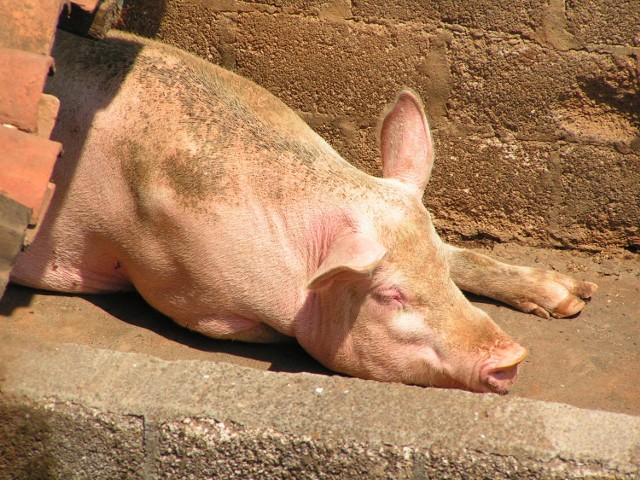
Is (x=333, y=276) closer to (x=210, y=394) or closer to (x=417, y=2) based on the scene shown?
(x=210, y=394)

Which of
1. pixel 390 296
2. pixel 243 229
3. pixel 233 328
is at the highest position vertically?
pixel 243 229

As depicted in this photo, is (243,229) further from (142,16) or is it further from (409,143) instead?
(142,16)

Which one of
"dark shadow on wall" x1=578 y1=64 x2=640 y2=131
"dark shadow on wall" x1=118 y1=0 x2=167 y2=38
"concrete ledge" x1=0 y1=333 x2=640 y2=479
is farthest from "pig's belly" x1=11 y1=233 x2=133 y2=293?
"dark shadow on wall" x1=578 y1=64 x2=640 y2=131

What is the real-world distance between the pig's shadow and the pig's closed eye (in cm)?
45

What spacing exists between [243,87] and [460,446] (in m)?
2.06

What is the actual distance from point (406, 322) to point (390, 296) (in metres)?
0.13

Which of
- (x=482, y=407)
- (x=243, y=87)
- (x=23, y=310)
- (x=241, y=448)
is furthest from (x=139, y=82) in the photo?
(x=482, y=407)

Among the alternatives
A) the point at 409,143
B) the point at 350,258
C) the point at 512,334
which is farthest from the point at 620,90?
the point at 350,258

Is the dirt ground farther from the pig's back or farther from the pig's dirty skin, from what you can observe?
the pig's back

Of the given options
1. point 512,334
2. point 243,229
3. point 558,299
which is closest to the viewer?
point 243,229

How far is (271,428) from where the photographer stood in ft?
8.18

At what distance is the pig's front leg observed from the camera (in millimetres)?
3973

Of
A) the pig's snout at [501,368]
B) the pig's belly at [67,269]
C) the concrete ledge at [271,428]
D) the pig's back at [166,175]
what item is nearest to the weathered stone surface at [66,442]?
the concrete ledge at [271,428]

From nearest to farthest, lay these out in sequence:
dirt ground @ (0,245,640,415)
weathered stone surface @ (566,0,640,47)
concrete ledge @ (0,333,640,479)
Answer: concrete ledge @ (0,333,640,479) < dirt ground @ (0,245,640,415) < weathered stone surface @ (566,0,640,47)
